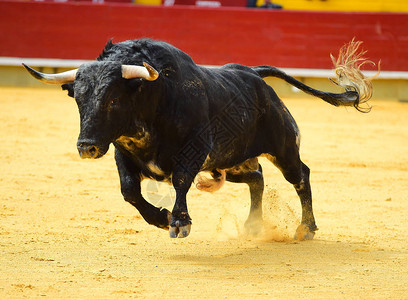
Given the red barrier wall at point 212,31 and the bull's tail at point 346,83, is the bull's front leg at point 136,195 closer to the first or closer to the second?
the bull's tail at point 346,83

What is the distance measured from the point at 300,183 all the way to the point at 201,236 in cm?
78

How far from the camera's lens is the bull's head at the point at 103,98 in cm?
342

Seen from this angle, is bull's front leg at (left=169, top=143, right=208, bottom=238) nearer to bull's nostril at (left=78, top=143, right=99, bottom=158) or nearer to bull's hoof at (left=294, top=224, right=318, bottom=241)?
bull's nostril at (left=78, top=143, right=99, bottom=158)

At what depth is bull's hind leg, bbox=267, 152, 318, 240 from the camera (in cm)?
468

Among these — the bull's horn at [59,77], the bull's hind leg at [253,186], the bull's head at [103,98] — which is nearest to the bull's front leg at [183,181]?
the bull's head at [103,98]

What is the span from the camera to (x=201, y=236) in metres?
4.65

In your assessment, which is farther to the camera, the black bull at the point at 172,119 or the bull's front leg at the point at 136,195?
the bull's front leg at the point at 136,195

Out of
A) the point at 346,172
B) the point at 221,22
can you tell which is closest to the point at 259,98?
the point at 346,172

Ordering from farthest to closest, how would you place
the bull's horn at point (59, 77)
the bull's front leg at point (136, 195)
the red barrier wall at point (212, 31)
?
the red barrier wall at point (212, 31) → the bull's front leg at point (136, 195) → the bull's horn at point (59, 77)

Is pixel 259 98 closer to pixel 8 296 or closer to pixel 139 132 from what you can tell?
pixel 139 132

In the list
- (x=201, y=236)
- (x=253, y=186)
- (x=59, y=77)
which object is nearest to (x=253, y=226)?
(x=253, y=186)

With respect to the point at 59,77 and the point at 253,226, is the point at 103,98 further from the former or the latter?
the point at 253,226

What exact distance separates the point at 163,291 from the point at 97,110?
0.93 meters

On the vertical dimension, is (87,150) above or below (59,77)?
below
